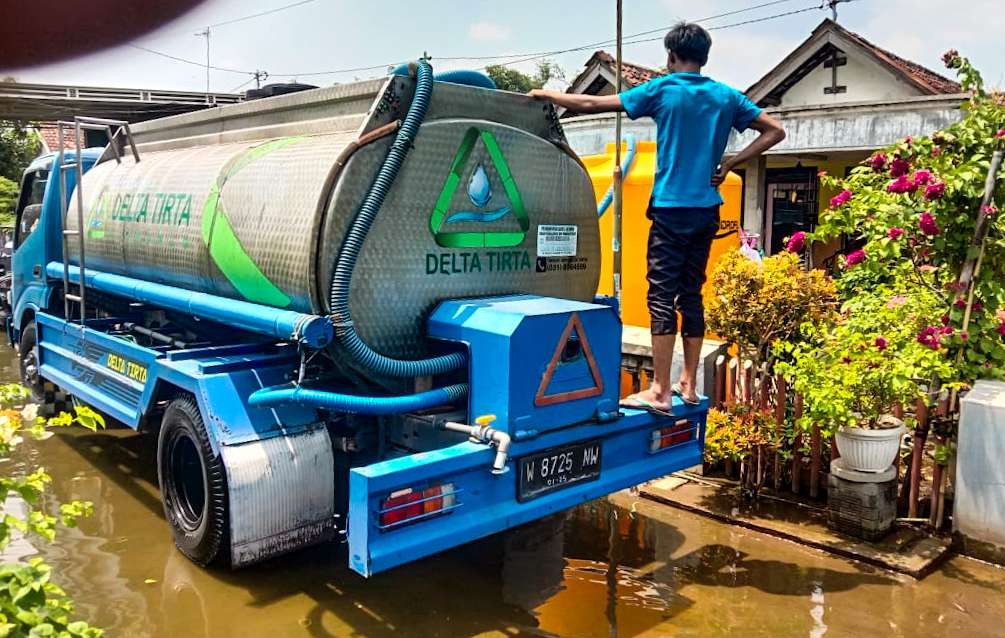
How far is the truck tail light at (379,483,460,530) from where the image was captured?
3.49 meters

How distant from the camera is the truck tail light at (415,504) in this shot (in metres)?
3.49

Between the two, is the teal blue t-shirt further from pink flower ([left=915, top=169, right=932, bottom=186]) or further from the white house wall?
the white house wall

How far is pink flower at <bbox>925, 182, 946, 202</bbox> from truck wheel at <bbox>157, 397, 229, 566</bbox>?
4.28m

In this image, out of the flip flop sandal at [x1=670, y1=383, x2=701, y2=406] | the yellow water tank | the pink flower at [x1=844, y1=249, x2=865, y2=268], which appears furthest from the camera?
the yellow water tank

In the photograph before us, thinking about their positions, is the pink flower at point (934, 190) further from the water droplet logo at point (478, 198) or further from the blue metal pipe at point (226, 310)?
the blue metal pipe at point (226, 310)

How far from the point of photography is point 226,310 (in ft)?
16.1

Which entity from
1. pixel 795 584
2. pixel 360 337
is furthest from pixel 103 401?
pixel 795 584

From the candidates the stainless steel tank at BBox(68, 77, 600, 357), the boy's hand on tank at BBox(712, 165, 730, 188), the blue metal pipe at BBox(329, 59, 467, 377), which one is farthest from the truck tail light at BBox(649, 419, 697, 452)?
the boy's hand on tank at BBox(712, 165, 730, 188)

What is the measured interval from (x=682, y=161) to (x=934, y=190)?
160 cm

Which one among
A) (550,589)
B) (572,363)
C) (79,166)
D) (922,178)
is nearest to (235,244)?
(572,363)

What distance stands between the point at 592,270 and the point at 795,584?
2.25 metres

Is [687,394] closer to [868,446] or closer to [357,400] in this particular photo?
[868,446]

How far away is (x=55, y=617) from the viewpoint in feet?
6.80

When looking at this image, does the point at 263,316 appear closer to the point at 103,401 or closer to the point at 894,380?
the point at 103,401
